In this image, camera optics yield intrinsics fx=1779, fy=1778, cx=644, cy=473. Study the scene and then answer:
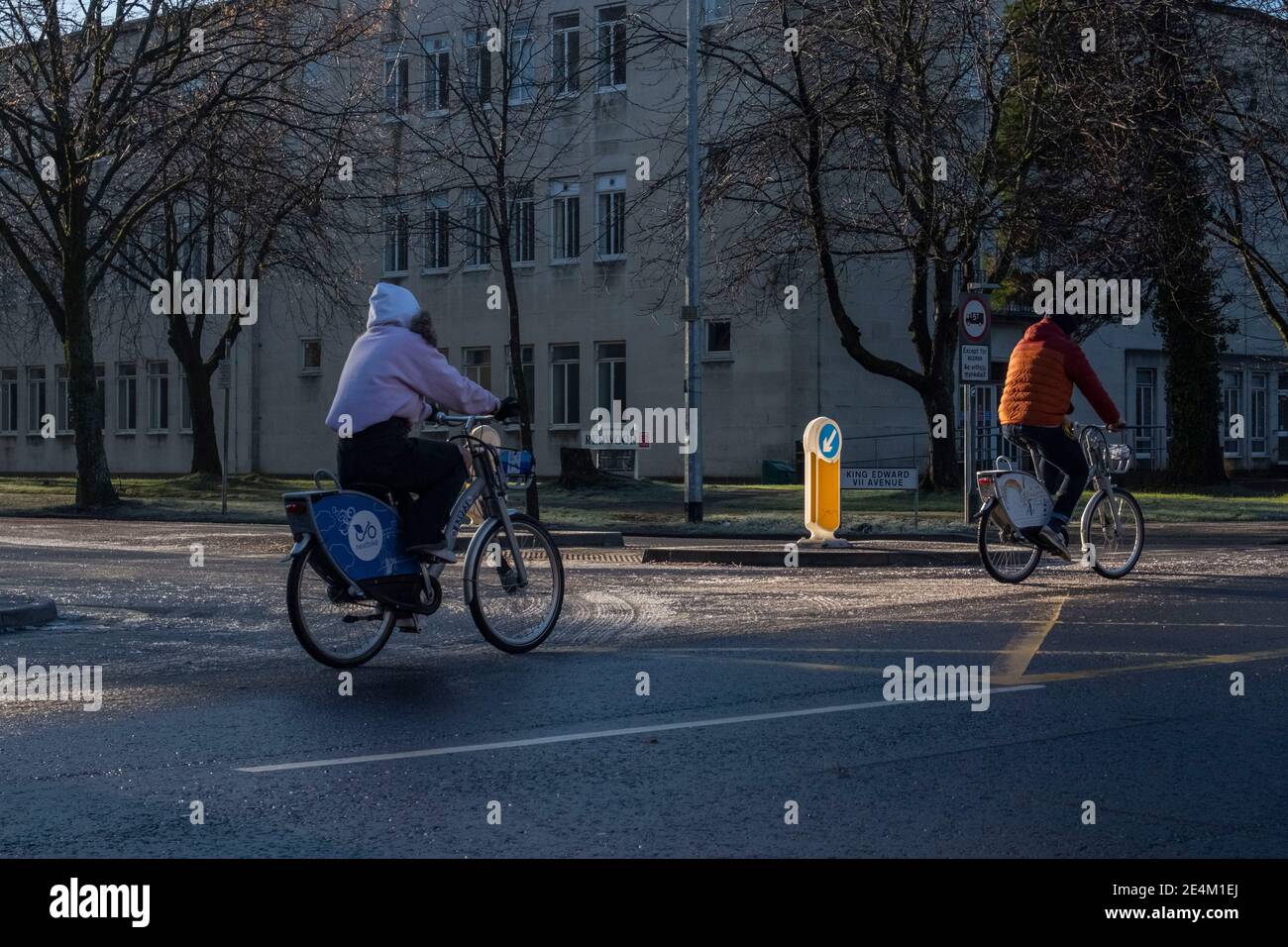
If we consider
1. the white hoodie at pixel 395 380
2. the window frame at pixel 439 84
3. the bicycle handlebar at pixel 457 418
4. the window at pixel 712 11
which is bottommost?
the bicycle handlebar at pixel 457 418

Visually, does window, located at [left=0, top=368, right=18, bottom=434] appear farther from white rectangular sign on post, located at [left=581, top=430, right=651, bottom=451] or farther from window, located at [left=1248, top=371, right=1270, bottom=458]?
window, located at [left=1248, top=371, right=1270, bottom=458]

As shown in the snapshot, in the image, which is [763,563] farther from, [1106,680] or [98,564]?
[1106,680]

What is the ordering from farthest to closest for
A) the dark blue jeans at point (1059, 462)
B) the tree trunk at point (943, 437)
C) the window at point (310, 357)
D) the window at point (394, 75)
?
the window at point (310, 357) < the window at point (394, 75) < the tree trunk at point (943, 437) < the dark blue jeans at point (1059, 462)

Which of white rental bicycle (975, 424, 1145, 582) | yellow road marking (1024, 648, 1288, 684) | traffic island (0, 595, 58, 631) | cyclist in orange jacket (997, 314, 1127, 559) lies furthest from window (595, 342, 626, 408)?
yellow road marking (1024, 648, 1288, 684)

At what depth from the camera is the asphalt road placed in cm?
549

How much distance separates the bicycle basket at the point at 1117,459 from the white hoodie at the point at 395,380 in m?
6.59

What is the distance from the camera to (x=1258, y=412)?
2213 inches

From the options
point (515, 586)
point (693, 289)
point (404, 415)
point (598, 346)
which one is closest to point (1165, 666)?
point (515, 586)

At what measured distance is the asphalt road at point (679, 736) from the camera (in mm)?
5488

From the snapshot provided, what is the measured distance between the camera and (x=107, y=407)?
5500 cm
